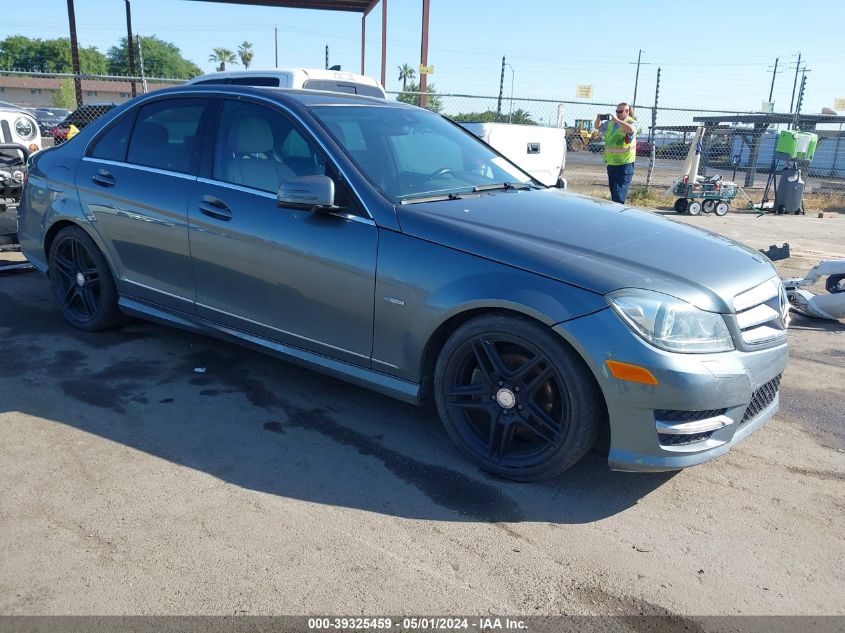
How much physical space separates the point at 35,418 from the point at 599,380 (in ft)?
9.55

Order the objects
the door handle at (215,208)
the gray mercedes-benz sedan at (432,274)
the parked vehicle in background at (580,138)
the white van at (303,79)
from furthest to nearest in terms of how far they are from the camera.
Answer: the parked vehicle in background at (580,138) → the white van at (303,79) → the door handle at (215,208) → the gray mercedes-benz sedan at (432,274)

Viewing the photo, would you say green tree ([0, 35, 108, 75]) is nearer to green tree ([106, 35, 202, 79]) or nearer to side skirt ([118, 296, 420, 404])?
green tree ([106, 35, 202, 79])

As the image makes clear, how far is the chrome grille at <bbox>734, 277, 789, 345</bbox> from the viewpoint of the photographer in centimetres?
309

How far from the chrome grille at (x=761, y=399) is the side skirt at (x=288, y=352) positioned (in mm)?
1508

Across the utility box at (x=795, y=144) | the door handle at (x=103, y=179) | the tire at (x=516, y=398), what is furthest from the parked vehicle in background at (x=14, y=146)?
the utility box at (x=795, y=144)

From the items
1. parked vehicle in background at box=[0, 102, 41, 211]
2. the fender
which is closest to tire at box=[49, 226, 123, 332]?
parked vehicle in background at box=[0, 102, 41, 211]

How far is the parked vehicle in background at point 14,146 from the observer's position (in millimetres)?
6695

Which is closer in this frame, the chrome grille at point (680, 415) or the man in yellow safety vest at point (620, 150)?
the chrome grille at point (680, 415)

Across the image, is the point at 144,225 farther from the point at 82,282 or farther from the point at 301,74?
the point at 301,74

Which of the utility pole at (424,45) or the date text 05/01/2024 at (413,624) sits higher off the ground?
the utility pole at (424,45)

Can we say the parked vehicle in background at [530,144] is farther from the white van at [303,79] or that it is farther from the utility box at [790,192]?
the utility box at [790,192]

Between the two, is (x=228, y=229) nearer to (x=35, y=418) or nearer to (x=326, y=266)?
(x=326, y=266)

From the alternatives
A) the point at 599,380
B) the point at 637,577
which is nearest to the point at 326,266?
the point at 599,380

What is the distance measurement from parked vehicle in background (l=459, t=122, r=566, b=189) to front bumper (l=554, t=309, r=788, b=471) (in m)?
7.48
